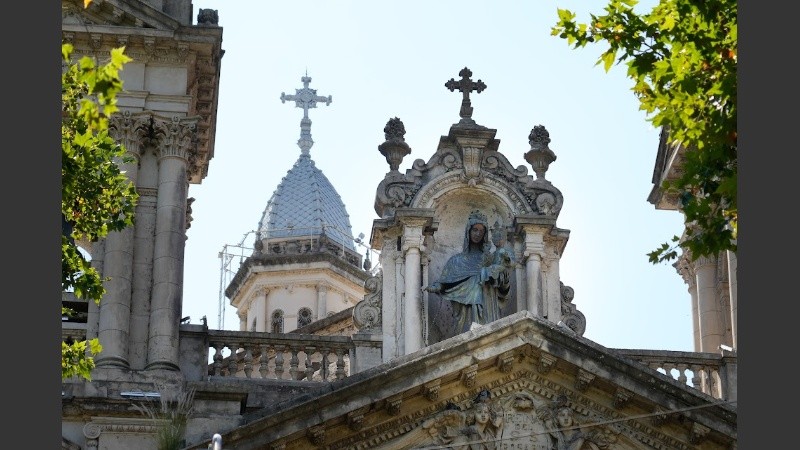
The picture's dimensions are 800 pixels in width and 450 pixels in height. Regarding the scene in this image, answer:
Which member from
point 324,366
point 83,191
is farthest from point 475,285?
point 83,191

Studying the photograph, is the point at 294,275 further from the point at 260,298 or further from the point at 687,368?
the point at 687,368

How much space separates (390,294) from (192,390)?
15.5 ft

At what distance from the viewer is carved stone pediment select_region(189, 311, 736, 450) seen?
3022 cm

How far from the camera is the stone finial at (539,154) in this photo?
35.2m

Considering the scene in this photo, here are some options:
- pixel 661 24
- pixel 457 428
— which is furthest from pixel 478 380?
pixel 661 24

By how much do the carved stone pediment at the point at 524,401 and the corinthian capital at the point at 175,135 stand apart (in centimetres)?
535

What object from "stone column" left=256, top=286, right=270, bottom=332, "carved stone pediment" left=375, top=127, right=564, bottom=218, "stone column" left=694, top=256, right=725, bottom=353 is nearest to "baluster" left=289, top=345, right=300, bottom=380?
"carved stone pediment" left=375, top=127, right=564, bottom=218

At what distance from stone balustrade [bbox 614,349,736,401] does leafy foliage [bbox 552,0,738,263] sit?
25.0 ft

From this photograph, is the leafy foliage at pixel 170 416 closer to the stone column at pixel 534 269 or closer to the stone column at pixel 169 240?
the stone column at pixel 169 240

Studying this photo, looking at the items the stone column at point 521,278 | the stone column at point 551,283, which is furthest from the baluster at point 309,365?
the stone column at point 551,283

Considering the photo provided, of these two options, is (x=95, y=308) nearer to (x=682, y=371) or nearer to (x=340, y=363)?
(x=340, y=363)

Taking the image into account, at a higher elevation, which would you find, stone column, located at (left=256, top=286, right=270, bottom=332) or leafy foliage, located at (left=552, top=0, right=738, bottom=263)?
stone column, located at (left=256, top=286, right=270, bottom=332)

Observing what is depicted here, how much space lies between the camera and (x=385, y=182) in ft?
114

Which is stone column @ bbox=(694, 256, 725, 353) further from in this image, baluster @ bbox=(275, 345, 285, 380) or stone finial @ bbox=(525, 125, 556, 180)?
baluster @ bbox=(275, 345, 285, 380)
